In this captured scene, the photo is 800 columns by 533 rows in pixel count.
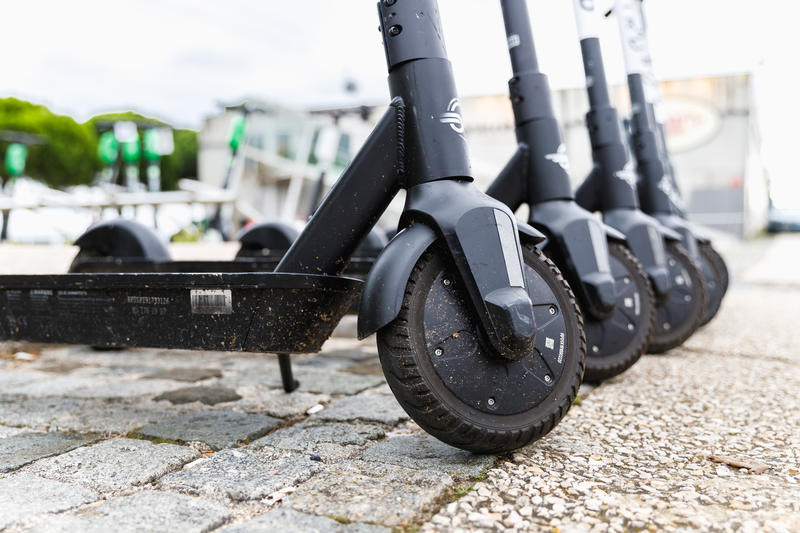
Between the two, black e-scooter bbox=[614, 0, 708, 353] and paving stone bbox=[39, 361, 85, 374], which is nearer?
paving stone bbox=[39, 361, 85, 374]

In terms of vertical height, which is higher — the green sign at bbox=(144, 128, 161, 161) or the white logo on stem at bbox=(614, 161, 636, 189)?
the green sign at bbox=(144, 128, 161, 161)

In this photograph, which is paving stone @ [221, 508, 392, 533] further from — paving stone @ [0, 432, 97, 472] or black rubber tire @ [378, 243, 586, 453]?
paving stone @ [0, 432, 97, 472]

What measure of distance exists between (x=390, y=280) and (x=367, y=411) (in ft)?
2.69

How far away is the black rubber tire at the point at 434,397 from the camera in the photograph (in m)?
1.41

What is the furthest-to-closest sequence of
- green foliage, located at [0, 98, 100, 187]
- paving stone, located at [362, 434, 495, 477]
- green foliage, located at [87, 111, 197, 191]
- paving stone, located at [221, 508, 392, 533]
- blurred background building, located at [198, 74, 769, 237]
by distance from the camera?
green foliage, located at [87, 111, 197, 191] < green foliage, located at [0, 98, 100, 187] < blurred background building, located at [198, 74, 769, 237] < paving stone, located at [362, 434, 495, 477] < paving stone, located at [221, 508, 392, 533]

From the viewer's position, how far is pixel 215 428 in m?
1.93

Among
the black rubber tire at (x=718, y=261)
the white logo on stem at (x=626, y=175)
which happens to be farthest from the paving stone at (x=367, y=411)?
the black rubber tire at (x=718, y=261)

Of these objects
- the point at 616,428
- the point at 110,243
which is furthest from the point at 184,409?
the point at 110,243

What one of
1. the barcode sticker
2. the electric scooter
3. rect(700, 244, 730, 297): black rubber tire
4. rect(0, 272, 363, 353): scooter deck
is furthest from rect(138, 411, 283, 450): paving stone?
rect(700, 244, 730, 297): black rubber tire

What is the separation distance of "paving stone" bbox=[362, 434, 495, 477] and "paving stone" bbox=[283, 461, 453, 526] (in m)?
0.05

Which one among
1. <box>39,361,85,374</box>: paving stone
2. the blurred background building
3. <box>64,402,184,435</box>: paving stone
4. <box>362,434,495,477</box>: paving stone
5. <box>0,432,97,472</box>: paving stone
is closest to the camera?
<box>362,434,495,477</box>: paving stone

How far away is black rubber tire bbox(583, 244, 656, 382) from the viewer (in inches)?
96.0

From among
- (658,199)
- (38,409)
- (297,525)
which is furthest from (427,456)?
(658,199)

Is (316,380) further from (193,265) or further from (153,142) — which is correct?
(153,142)
